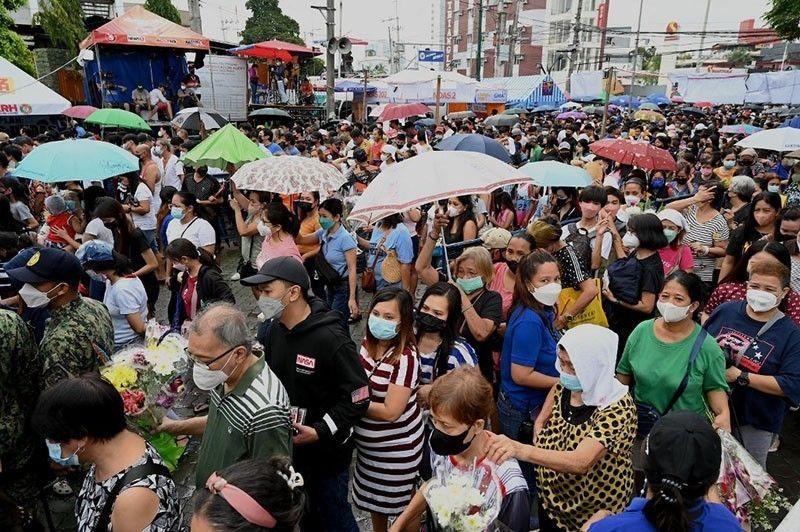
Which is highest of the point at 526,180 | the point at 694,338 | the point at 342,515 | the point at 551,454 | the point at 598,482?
the point at 526,180

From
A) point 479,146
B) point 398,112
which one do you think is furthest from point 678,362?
point 398,112

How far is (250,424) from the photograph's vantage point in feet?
8.25

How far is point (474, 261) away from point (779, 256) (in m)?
2.14

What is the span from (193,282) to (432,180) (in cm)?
232

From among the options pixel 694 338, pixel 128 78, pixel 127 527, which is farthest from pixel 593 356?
pixel 128 78

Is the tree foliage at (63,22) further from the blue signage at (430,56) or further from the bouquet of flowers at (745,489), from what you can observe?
the blue signage at (430,56)

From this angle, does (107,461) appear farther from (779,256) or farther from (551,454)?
(779,256)

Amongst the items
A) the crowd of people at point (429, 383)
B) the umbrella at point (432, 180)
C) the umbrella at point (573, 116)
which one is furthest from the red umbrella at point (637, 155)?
the umbrella at point (573, 116)

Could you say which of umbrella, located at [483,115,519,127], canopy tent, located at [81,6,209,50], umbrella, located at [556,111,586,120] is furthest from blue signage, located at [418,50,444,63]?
canopy tent, located at [81,6,209,50]

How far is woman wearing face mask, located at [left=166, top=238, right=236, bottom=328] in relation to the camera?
4797 mm

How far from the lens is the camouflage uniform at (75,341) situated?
3.37 m

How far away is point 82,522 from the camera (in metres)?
2.36

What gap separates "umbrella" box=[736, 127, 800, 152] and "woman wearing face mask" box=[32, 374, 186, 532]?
10.7 m

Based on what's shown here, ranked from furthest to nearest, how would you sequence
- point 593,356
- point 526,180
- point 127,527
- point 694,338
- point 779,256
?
1. point 526,180
2. point 779,256
3. point 694,338
4. point 593,356
5. point 127,527
